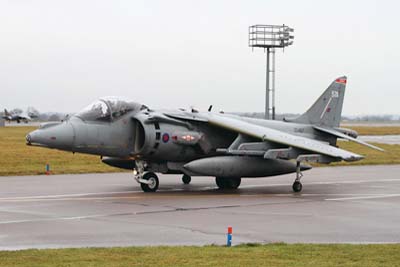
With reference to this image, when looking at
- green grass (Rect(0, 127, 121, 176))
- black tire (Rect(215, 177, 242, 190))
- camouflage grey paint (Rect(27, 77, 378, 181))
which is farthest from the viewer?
green grass (Rect(0, 127, 121, 176))

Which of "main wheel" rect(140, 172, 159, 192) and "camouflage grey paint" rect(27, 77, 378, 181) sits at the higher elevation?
"camouflage grey paint" rect(27, 77, 378, 181)

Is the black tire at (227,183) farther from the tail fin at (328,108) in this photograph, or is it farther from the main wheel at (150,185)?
the tail fin at (328,108)

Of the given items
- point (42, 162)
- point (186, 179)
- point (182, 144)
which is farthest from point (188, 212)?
point (42, 162)

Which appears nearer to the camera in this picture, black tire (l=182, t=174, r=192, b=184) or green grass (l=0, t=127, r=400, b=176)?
black tire (l=182, t=174, r=192, b=184)

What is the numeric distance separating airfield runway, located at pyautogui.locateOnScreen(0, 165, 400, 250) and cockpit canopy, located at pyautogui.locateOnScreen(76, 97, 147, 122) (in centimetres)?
208

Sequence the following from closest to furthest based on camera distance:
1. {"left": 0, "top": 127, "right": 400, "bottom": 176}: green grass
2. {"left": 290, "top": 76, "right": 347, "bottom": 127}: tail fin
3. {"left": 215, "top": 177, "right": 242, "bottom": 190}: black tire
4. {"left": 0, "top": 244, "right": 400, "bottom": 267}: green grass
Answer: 1. {"left": 0, "top": 244, "right": 400, "bottom": 267}: green grass
2. {"left": 215, "top": 177, "right": 242, "bottom": 190}: black tire
3. {"left": 290, "top": 76, "right": 347, "bottom": 127}: tail fin
4. {"left": 0, "top": 127, "right": 400, "bottom": 176}: green grass

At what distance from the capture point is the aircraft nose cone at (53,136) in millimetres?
18344

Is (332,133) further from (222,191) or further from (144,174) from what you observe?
(144,174)

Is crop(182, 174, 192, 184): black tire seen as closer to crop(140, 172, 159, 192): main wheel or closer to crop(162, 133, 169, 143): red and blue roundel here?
crop(140, 172, 159, 192): main wheel

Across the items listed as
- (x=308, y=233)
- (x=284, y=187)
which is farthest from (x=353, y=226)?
(x=284, y=187)

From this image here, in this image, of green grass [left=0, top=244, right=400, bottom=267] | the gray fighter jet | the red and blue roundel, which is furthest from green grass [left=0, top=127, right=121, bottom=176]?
green grass [left=0, top=244, right=400, bottom=267]

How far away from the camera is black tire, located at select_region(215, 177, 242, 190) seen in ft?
70.7

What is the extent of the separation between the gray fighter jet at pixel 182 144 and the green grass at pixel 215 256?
8781 millimetres

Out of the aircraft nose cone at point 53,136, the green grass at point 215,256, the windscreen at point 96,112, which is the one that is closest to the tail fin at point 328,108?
the windscreen at point 96,112
